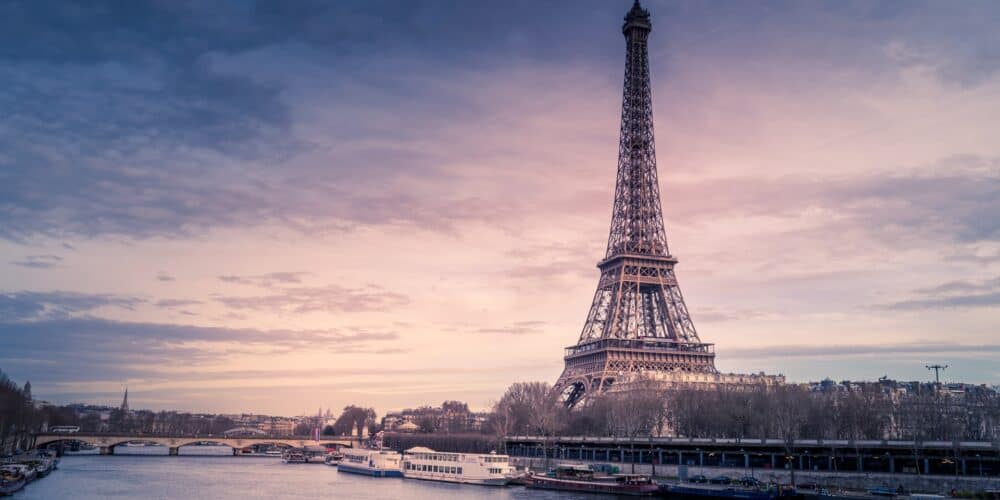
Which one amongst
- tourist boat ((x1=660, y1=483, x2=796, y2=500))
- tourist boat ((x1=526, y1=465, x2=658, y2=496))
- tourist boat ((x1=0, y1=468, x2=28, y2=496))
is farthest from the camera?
tourist boat ((x1=526, y1=465, x2=658, y2=496))

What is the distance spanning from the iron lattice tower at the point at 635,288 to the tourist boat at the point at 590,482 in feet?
120

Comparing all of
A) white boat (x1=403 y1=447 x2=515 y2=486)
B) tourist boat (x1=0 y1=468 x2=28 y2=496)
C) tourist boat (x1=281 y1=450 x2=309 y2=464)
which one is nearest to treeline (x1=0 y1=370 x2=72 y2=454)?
tourist boat (x1=0 y1=468 x2=28 y2=496)

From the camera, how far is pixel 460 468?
304 feet

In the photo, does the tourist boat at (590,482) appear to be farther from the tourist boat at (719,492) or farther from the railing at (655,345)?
the railing at (655,345)

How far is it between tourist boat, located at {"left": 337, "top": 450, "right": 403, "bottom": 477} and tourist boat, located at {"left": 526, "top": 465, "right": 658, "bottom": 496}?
23.6m

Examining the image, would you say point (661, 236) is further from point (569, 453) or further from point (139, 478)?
point (139, 478)

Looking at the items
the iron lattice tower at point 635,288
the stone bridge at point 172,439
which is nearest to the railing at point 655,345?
the iron lattice tower at point 635,288

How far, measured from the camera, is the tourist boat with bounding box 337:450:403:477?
103m

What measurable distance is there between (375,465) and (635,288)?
152 ft

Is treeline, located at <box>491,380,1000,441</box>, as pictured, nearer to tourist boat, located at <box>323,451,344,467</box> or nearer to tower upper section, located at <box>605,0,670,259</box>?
tower upper section, located at <box>605,0,670,259</box>

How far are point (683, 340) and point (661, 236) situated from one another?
54.7 feet

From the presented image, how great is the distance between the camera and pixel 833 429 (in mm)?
97938

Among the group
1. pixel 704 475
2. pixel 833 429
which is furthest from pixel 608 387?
Result: pixel 704 475

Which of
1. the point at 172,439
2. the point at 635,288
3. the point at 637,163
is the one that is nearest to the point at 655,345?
the point at 635,288
